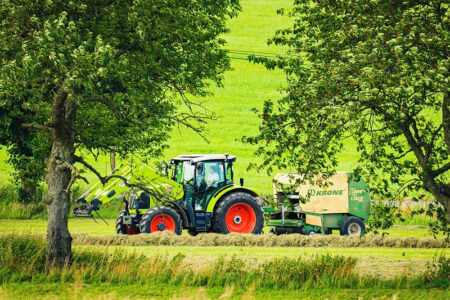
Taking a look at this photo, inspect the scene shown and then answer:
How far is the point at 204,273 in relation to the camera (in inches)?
683

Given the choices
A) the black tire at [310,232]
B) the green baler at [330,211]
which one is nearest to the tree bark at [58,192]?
the green baler at [330,211]

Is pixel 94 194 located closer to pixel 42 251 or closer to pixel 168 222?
pixel 168 222

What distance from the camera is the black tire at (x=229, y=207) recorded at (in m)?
26.7

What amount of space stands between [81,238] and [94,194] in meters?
2.34

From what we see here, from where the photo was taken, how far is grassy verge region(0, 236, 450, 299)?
53.4 feet

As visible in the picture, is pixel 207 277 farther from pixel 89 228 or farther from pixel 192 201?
pixel 89 228

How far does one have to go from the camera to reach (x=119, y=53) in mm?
→ 17562

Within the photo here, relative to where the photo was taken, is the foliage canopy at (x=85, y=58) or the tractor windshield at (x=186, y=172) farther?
the tractor windshield at (x=186, y=172)

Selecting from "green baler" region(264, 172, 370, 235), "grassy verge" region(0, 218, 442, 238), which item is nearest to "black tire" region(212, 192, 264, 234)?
"green baler" region(264, 172, 370, 235)

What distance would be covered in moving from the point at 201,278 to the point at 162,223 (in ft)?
29.9

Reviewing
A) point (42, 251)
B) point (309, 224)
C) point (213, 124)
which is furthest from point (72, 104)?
point (213, 124)

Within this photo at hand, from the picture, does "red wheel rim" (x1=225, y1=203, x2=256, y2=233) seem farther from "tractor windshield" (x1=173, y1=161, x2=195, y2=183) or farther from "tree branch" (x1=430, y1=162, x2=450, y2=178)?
"tree branch" (x1=430, y1=162, x2=450, y2=178)

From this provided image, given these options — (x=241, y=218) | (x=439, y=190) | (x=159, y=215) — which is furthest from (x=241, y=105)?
(x=439, y=190)

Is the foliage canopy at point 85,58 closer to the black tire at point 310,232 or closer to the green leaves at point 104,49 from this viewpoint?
the green leaves at point 104,49
